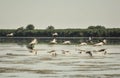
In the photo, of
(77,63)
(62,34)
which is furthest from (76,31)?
(77,63)

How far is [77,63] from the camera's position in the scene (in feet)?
99.9

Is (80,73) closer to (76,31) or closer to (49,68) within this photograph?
(49,68)

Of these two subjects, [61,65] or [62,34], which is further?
[62,34]

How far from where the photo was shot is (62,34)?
9944 centimetres

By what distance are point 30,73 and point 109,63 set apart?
270 inches

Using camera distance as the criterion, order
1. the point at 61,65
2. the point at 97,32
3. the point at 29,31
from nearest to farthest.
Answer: the point at 61,65
the point at 97,32
the point at 29,31

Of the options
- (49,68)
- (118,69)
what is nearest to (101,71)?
(118,69)

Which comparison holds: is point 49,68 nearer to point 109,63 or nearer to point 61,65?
point 61,65

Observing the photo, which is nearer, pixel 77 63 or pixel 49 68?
pixel 49 68

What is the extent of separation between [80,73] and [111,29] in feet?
238

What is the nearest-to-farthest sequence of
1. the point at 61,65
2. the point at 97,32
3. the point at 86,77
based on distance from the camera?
the point at 86,77, the point at 61,65, the point at 97,32

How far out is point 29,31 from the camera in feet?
332

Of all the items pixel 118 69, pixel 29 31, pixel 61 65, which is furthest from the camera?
pixel 29 31

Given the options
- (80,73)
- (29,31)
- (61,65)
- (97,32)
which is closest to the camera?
(80,73)
